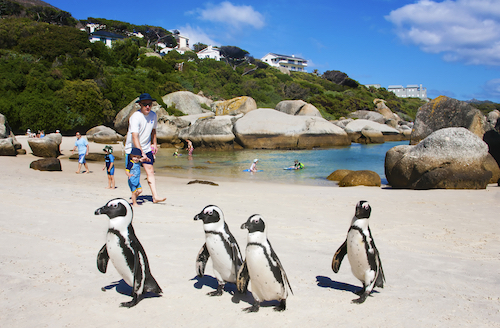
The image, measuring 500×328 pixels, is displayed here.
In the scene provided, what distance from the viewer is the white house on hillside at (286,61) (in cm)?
11737

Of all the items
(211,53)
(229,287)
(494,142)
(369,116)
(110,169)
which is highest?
(211,53)

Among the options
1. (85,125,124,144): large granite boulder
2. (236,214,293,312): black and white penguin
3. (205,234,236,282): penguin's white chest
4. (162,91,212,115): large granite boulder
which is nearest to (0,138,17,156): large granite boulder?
(85,125,124,144): large granite boulder

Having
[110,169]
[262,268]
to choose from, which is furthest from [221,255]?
[110,169]

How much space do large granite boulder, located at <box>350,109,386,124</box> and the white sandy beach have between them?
1860 inches

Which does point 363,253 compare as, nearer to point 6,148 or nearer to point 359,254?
point 359,254

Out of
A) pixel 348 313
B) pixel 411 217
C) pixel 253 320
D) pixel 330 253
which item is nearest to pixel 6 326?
pixel 253 320

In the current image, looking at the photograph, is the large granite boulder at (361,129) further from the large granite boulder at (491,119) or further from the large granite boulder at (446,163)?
the large granite boulder at (446,163)

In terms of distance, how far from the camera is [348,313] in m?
2.65

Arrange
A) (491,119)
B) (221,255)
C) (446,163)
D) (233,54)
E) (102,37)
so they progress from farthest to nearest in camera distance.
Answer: (233,54) → (102,37) → (491,119) → (446,163) → (221,255)

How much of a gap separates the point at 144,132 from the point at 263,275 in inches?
162

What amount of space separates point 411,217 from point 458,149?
4.92m

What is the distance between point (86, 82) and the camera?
3347 cm

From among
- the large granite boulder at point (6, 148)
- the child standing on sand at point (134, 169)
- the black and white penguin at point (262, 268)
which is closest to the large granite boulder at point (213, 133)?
the large granite boulder at point (6, 148)

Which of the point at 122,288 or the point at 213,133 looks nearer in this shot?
the point at 122,288
